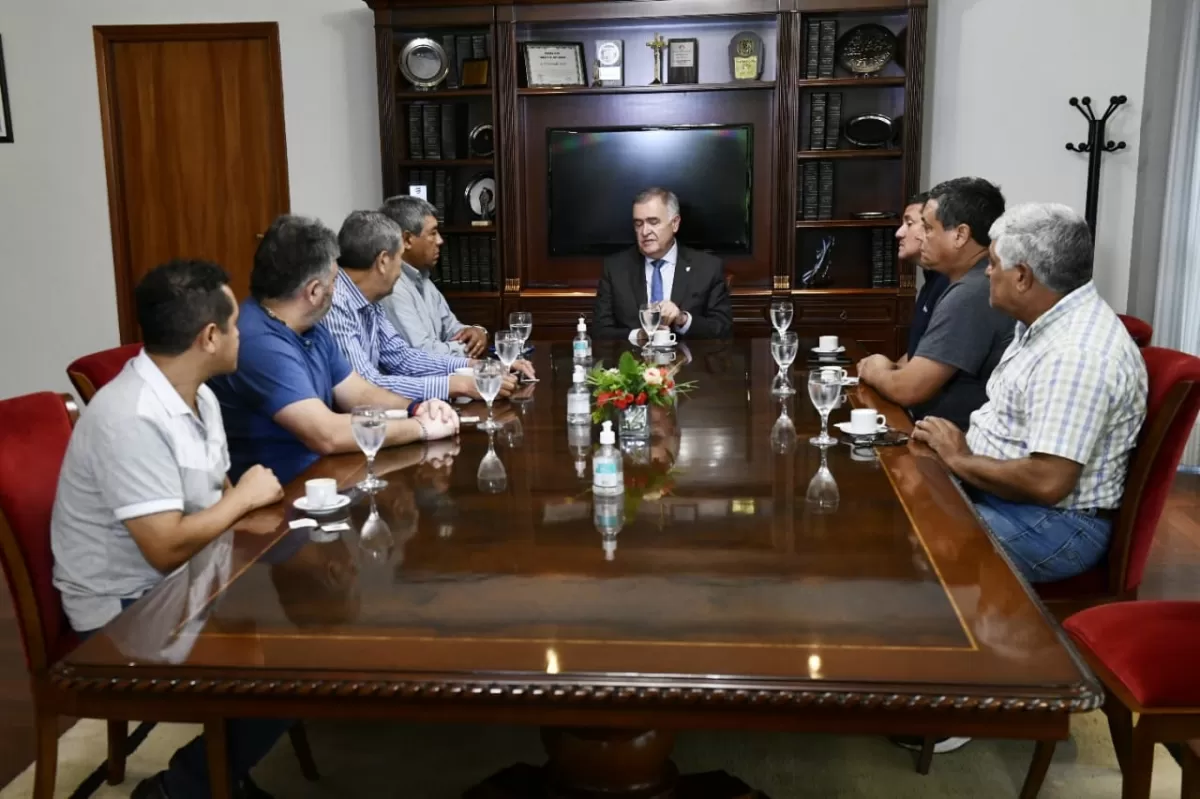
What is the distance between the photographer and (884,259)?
5414 mm

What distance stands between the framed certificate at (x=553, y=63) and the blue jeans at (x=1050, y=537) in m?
3.64

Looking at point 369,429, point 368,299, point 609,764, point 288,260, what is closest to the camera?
point 609,764

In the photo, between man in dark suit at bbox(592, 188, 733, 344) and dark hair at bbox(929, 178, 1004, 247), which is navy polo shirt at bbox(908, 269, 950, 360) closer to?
dark hair at bbox(929, 178, 1004, 247)

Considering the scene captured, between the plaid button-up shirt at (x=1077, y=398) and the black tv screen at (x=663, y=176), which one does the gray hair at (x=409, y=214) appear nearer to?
the black tv screen at (x=663, y=176)

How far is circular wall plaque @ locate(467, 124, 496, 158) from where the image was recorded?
5.54m

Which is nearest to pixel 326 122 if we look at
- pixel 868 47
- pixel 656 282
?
pixel 656 282

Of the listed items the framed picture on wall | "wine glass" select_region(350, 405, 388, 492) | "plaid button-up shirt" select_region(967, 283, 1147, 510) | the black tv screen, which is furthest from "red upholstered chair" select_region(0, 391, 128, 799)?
the framed picture on wall

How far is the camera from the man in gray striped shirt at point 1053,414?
2.20 meters

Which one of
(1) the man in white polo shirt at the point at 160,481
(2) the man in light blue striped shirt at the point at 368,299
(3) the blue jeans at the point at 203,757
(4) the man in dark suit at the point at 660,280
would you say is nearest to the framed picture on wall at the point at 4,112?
(4) the man in dark suit at the point at 660,280

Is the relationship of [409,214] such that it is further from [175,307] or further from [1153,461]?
[1153,461]

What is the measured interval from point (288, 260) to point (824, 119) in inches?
133

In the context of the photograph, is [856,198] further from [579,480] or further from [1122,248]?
[579,480]

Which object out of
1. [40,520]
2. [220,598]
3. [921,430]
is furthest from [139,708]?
[921,430]

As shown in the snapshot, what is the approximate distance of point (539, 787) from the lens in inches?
79.2
